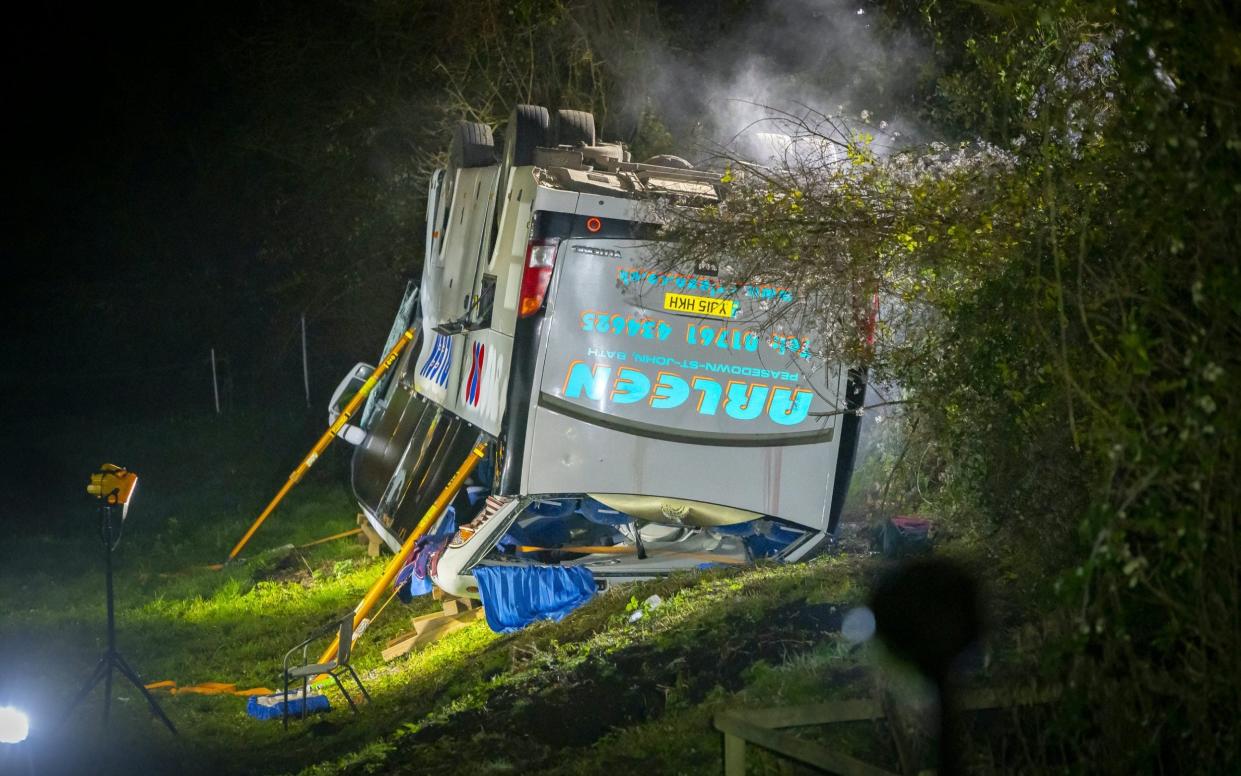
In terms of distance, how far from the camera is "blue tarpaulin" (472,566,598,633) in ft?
25.3

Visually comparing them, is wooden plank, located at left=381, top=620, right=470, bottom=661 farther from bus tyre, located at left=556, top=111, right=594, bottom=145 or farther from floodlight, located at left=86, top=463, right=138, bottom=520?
bus tyre, located at left=556, top=111, right=594, bottom=145

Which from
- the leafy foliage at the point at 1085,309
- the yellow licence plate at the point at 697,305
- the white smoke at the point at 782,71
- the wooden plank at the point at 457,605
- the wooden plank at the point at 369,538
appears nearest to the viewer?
the leafy foliage at the point at 1085,309

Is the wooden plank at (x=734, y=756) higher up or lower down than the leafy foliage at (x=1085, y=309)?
lower down

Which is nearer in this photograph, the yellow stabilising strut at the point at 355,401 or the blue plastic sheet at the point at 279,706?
the blue plastic sheet at the point at 279,706

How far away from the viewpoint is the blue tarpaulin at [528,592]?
771cm

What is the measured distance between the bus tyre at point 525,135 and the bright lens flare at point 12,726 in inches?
173

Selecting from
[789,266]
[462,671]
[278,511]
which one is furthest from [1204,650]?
[278,511]

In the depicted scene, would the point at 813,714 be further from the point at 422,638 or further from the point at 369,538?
the point at 369,538

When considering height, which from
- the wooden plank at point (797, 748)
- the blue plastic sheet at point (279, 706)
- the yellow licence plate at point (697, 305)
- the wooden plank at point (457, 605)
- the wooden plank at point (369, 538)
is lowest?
the blue plastic sheet at point (279, 706)

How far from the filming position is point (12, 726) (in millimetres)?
5086

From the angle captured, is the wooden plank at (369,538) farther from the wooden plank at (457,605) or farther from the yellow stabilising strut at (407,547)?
the yellow stabilising strut at (407,547)

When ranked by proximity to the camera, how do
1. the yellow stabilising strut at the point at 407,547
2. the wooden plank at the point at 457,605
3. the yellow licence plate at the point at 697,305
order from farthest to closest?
the wooden plank at the point at 457,605 < the yellow stabilising strut at the point at 407,547 < the yellow licence plate at the point at 697,305

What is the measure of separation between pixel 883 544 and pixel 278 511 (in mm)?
8360

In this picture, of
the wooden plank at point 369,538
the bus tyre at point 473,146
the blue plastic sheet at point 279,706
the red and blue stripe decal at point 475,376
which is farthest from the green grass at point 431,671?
the bus tyre at point 473,146
